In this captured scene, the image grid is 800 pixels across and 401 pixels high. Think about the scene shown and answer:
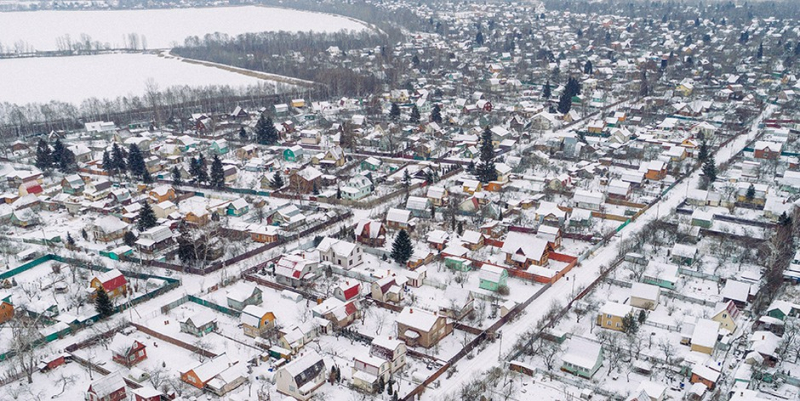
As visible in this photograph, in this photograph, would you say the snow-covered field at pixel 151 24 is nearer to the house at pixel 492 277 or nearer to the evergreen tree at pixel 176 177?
the evergreen tree at pixel 176 177

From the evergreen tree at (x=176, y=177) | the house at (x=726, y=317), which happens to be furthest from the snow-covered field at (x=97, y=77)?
the house at (x=726, y=317)

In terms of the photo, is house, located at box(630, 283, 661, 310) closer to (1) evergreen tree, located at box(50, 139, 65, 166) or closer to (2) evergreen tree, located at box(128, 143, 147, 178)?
(2) evergreen tree, located at box(128, 143, 147, 178)

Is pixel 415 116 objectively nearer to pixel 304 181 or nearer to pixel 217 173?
pixel 304 181

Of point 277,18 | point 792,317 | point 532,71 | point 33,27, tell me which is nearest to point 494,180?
point 792,317

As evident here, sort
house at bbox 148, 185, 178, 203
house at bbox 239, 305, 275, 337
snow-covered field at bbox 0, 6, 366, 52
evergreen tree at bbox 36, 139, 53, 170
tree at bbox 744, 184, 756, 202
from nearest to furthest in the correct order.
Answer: house at bbox 239, 305, 275, 337 → tree at bbox 744, 184, 756, 202 → house at bbox 148, 185, 178, 203 → evergreen tree at bbox 36, 139, 53, 170 → snow-covered field at bbox 0, 6, 366, 52

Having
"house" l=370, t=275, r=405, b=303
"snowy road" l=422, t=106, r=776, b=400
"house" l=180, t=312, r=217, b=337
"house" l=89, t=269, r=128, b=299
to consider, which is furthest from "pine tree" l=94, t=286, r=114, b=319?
"snowy road" l=422, t=106, r=776, b=400

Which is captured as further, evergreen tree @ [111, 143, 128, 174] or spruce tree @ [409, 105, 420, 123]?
spruce tree @ [409, 105, 420, 123]
